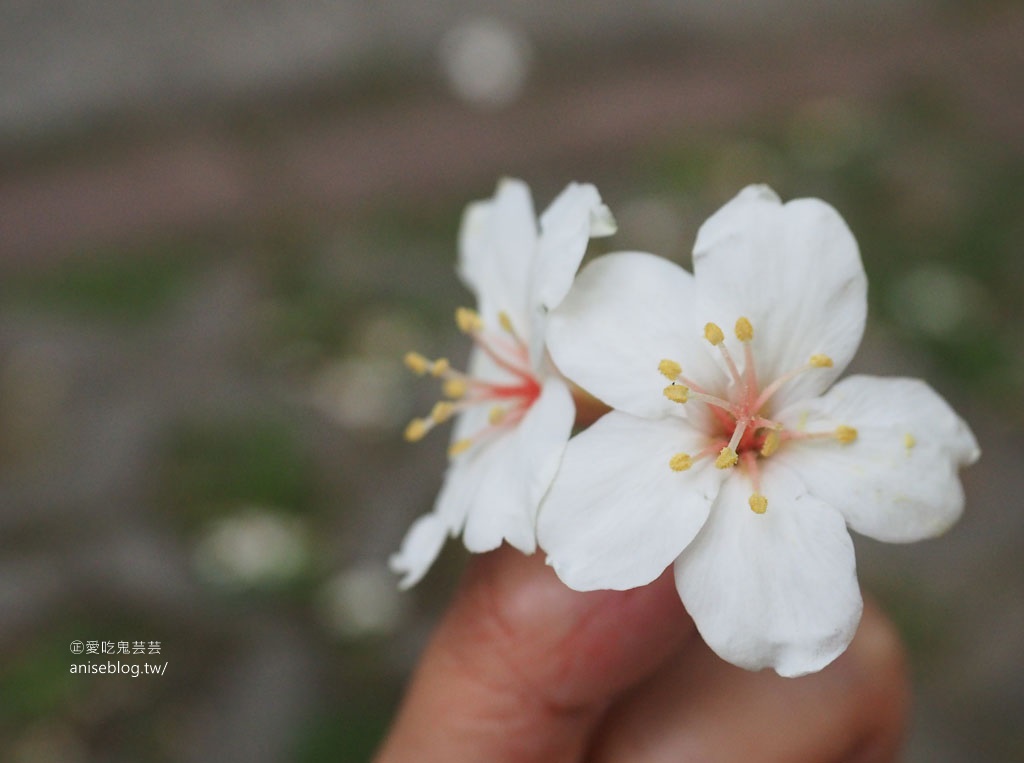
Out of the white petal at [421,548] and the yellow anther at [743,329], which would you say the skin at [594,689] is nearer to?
the white petal at [421,548]

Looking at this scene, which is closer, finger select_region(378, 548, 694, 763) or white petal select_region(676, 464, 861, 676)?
white petal select_region(676, 464, 861, 676)

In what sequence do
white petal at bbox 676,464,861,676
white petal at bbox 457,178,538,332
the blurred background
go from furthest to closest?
1. the blurred background
2. white petal at bbox 457,178,538,332
3. white petal at bbox 676,464,861,676

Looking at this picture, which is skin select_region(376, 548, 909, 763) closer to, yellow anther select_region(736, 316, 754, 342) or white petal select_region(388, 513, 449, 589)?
white petal select_region(388, 513, 449, 589)

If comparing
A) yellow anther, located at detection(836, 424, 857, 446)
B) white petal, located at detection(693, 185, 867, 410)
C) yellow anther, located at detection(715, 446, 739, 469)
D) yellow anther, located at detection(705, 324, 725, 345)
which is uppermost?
white petal, located at detection(693, 185, 867, 410)

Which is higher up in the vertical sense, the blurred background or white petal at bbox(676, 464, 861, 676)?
white petal at bbox(676, 464, 861, 676)

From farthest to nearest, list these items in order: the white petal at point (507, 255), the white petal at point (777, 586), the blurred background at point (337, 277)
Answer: the blurred background at point (337, 277) < the white petal at point (507, 255) < the white petal at point (777, 586)

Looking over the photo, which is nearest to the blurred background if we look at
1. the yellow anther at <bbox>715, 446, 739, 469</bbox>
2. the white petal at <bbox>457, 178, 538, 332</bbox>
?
the white petal at <bbox>457, 178, 538, 332</bbox>

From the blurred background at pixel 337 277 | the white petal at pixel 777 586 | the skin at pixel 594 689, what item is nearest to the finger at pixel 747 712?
the skin at pixel 594 689

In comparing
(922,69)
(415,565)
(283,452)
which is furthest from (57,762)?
(922,69)
